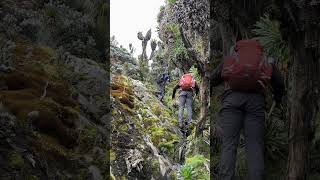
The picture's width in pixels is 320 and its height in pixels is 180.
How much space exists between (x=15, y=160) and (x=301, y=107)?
2522 millimetres

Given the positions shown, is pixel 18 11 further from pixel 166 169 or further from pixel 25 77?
pixel 166 169

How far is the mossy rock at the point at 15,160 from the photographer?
4.49 meters

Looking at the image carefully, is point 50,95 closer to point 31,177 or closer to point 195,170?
point 31,177

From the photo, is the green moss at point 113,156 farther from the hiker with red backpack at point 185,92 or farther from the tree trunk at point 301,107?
the hiker with red backpack at point 185,92

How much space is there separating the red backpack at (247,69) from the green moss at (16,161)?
77.9 inches

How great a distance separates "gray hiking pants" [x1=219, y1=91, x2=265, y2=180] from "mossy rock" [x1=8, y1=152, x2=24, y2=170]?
180 centimetres

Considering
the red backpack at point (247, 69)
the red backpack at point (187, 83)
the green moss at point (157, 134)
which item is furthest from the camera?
the red backpack at point (187, 83)

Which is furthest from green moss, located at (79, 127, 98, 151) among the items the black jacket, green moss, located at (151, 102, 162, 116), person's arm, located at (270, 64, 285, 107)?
green moss, located at (151, 102, 162, 116)

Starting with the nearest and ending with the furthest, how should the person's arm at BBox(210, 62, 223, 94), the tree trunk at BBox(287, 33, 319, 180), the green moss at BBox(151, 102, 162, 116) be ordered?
the tree trunk at BBox(287, 33, 319, 180) < the person's arm at BBox(210, 62, 223, 94) < the green moss at BBox(151, 102, 162, 116)

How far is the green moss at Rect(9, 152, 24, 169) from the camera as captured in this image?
4.49 m

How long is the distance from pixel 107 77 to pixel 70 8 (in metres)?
1.72

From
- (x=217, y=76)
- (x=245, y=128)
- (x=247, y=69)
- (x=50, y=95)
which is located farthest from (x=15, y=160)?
(x=247, y=69)

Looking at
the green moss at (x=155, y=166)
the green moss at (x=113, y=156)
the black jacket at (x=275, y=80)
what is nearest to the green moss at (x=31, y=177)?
the black jacket at (x=275, y=80)

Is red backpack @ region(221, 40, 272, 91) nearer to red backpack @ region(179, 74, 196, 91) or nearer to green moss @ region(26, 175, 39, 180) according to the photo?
green moss @ region(26, 175, 39, 180)
